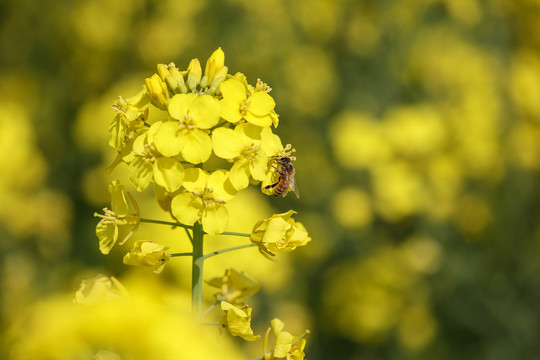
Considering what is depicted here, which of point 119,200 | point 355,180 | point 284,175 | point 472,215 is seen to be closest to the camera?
point 119,200

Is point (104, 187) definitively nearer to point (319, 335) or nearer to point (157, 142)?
point (319, 335)

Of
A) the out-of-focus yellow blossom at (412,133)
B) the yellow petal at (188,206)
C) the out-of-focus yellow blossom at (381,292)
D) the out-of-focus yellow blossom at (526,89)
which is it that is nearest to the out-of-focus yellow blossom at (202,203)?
the yellow petal at (188,206)

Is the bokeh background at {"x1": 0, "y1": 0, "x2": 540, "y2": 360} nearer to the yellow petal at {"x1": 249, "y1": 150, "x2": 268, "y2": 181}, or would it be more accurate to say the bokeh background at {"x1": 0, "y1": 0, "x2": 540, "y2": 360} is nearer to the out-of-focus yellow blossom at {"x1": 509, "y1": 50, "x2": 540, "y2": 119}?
the out-of-focus yellow blossom at {"x1": 509, "y1": 50, "x2": 540, "y2": 119}

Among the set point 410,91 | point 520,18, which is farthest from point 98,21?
point 520,18

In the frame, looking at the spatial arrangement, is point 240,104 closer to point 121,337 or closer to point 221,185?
point 221,185

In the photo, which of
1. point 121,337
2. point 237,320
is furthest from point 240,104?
point 121,337

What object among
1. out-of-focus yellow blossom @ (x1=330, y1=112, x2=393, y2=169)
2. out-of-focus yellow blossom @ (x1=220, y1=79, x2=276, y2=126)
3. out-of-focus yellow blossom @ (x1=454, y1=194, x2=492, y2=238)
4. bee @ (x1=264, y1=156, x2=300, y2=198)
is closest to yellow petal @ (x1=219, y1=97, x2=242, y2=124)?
out-of-focus yellow blossom @ (x1=220, y1=79, x2=276, y2=126)

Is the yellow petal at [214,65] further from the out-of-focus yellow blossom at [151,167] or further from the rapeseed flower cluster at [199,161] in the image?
the out-of-focus yellow blossom at [151,167]
